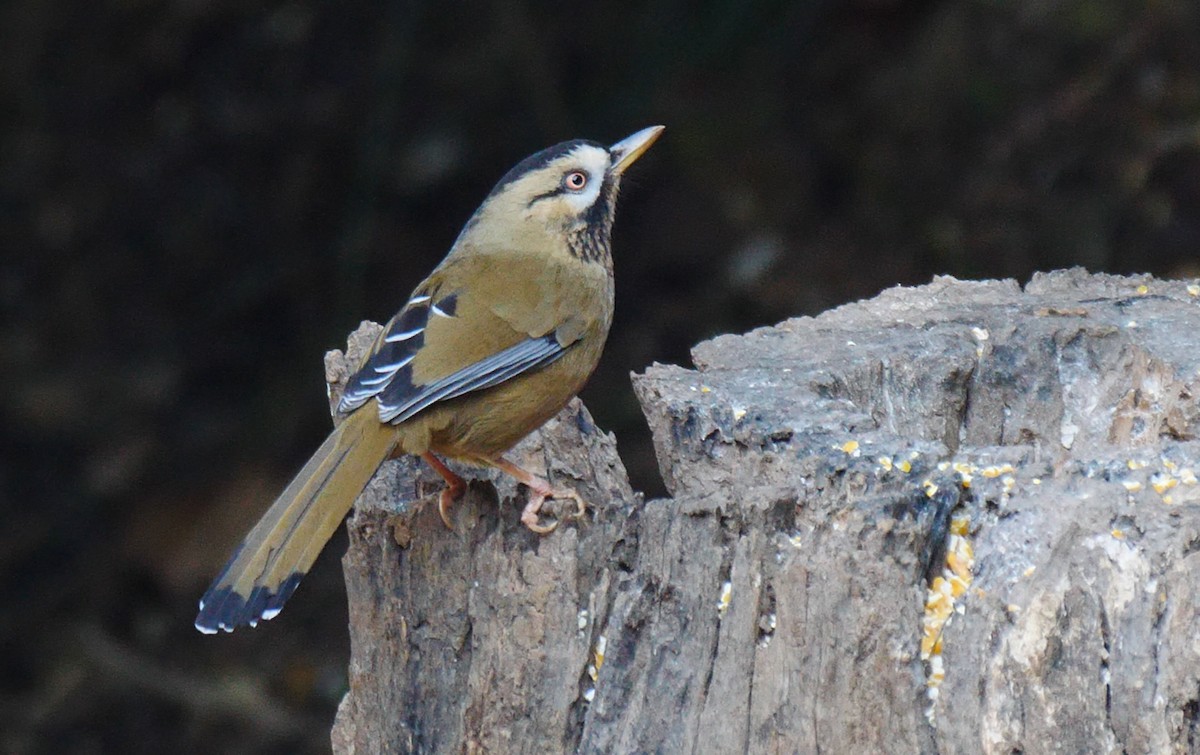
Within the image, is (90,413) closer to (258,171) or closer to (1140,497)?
(258,171)

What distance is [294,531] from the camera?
388 cm

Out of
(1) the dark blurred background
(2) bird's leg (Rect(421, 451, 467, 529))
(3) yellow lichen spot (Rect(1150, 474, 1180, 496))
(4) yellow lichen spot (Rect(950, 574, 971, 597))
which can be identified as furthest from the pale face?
(1) the dark blurred background

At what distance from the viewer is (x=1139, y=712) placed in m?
2.97

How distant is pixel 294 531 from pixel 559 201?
1.44 metres

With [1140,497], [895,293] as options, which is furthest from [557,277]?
[1140,497]

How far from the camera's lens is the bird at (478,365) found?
3.86 metres

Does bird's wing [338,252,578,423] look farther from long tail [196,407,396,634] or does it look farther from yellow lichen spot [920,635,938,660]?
yellow lichen spot [920,635,938,660]

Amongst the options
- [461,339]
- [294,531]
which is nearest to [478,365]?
[461,339]

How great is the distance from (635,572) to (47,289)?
15.3ft

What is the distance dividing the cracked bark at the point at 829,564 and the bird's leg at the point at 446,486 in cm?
3

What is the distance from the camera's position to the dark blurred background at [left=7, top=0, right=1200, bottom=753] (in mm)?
7266

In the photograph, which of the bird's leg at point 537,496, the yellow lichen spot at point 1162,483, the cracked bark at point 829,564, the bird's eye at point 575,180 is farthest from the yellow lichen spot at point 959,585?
the bird's eye at point 575,180

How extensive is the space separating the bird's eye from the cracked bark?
2.55ft

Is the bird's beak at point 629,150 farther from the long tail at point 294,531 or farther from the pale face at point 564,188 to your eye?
the long tail at point 294,531
